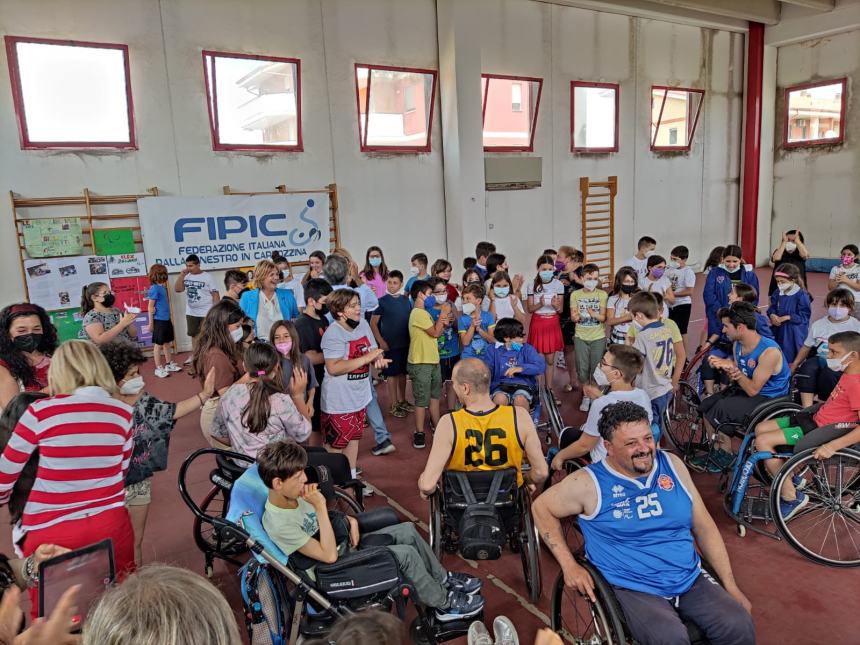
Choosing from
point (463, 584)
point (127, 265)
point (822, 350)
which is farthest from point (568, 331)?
point (127, 265)

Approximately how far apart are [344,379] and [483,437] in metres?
1.34

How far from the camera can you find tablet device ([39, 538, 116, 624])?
1.81 m

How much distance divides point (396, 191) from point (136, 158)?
Answer: 3.88 m

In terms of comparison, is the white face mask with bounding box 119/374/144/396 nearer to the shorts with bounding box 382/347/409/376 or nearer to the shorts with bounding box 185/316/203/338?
the shorts with bounding box 382/347/409/376

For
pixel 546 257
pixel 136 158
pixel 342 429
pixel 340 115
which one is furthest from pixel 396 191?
pixel 342 429

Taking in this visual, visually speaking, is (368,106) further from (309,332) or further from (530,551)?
(530,551)

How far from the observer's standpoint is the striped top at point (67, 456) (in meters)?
2.17

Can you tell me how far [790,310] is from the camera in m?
5.44

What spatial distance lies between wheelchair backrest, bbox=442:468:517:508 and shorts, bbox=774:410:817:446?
1.74 metres

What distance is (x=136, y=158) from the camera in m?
7.87

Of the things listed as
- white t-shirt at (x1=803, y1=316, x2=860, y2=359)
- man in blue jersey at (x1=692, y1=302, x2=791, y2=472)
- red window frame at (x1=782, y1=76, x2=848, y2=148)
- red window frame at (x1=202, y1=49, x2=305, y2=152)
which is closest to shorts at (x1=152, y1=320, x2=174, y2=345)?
red window frame at (x1=202, y1=49, x2=305, y2=152)

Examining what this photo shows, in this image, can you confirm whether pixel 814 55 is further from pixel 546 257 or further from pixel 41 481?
pixel 41 481

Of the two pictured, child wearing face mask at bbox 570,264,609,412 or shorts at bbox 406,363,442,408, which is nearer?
shorts at bbox 406,363,442,408

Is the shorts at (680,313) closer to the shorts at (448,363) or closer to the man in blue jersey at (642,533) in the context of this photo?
the shorts at (448,363)
